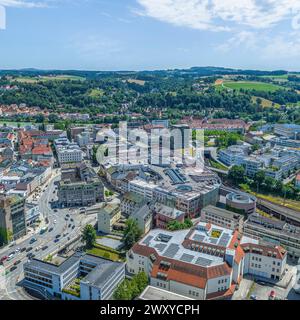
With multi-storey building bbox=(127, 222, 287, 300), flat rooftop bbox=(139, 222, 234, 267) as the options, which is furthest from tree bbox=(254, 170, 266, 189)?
flat rooftop bbox=(139, 222, 234, 267)

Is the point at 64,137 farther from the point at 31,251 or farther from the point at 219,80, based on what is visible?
the point at 219,80

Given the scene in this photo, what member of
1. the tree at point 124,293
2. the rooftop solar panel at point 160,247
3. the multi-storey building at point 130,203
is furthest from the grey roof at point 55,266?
the multi-storey building at point 130,203

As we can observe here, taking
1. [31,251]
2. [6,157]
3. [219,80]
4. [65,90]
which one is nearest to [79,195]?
[31,251]

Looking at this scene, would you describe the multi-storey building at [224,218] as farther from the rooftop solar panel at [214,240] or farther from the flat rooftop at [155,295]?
the flat rooftop at [155,295]

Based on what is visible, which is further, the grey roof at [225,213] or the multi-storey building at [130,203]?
the multi-storey building at [130,203]

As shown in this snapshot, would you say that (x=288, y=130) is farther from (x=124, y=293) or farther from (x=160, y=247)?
(x=124, y=293)

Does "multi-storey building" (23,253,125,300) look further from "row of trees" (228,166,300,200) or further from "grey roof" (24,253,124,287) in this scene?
"row of trees" (228,166,300,200)

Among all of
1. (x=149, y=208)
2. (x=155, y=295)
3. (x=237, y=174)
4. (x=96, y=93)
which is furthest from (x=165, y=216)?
(x=96, y=93)
